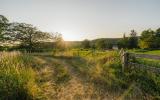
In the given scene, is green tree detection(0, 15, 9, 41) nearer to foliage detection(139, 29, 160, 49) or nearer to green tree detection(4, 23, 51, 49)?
green tree detection(4, 23, 51, 49)

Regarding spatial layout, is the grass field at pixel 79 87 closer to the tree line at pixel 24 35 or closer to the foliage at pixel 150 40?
the tree line at pixel 24 35

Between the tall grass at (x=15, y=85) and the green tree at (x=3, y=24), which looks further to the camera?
the green tree at (x=3, y=24)

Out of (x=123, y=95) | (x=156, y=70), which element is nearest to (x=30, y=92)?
(x=123, y=95)

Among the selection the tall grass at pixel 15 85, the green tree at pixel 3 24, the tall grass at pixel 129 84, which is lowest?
the tall grass at pixel 129 84

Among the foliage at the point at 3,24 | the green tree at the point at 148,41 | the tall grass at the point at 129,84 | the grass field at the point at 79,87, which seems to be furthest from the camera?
the green tree at the point at 148,41

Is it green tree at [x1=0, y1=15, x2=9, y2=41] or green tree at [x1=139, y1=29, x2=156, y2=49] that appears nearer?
green tree at [x1=0, y1=15, x2=9, y2=41]

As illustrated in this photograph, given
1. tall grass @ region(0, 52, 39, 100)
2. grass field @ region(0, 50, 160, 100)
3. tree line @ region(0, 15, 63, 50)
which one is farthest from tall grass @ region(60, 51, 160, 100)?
tree line @ region(0, 15, 63, 50)

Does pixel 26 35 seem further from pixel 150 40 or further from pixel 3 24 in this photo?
pixel 150 40

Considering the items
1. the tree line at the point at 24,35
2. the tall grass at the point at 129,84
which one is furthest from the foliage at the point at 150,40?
the tall grass at the point at 129,84

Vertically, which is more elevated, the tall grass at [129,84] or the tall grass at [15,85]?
the tall grass at [15,85]

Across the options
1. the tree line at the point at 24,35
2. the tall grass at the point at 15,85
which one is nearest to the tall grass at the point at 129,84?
the tall grass at the point at 15,85

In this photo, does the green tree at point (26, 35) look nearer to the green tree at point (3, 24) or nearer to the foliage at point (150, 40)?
the green tree at point (3, 24)

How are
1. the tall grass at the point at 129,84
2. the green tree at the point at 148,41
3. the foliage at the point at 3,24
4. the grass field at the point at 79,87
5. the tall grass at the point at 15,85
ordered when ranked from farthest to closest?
the green tree at the point at 148,41 < the foliage at the point at 3,24 < the tall grass at the point at 129,84 < the grass field at the point at 79,87 < the tall grass at the point at 15,85

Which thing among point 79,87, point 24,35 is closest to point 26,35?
→ point 24,35
